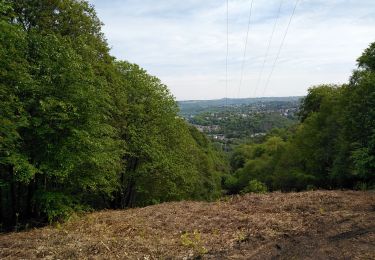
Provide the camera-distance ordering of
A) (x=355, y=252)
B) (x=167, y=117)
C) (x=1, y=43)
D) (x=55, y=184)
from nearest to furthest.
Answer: (x=355, y=252) → (x=1, y=43) → (x=55, y=184) → (x=167, y=117)

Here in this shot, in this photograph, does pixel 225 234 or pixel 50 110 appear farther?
pixel 50 110

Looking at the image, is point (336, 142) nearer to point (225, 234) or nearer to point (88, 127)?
point (88, 127)

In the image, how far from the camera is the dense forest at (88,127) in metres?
13.6

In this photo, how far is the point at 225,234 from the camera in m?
10.1

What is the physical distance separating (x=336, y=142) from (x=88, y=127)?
86.8 ft

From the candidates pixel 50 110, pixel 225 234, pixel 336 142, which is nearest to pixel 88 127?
pixel 50 110

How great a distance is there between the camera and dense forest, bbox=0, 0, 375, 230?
13.6m

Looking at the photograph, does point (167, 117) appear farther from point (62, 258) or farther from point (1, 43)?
point (62, 258)

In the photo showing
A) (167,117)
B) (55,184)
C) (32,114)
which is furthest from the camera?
(167,117)

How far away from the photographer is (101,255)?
8.49m

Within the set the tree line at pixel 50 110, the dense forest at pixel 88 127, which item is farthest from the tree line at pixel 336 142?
the tree line at pixel 50 110

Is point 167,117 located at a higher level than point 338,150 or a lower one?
higher

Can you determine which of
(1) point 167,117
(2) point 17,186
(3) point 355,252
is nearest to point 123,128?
(1) point 167,117

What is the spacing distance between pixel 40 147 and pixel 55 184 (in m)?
3.04
